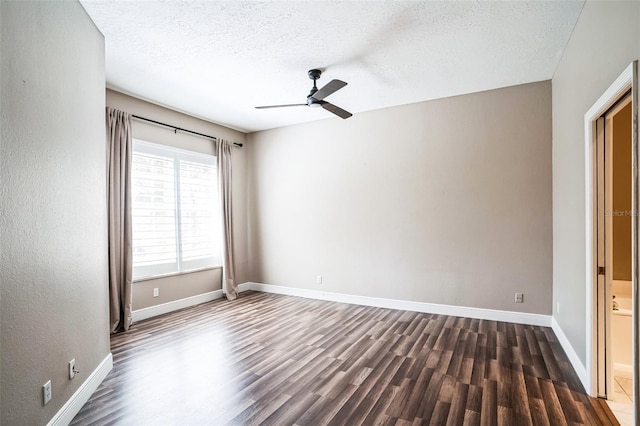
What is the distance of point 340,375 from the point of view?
2.71 metres

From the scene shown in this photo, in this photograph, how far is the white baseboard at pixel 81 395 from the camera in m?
2.01

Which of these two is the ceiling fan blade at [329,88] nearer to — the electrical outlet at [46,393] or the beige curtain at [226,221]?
the beige curtain at [226,221]

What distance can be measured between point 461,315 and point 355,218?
6.65 ft

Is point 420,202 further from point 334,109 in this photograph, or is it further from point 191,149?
point 191,149

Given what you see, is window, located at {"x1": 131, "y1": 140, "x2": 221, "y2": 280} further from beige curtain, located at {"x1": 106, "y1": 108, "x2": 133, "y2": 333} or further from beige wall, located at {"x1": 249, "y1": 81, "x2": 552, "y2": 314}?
beige wall, located at {"x1": 249, "y1": 81, "x2": 552, "y2": 314}

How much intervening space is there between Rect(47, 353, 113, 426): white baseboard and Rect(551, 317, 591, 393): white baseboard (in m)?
3.69

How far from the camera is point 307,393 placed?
8.01 feet

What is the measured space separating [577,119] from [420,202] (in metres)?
2.07

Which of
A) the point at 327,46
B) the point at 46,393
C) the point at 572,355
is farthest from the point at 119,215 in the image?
the point at 572,355

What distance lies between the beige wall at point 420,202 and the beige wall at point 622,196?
0.66m

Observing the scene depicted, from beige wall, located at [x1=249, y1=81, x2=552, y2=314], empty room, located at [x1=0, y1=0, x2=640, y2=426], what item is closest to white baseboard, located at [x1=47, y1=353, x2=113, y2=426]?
empty room, located at [x1=0, y1=0, x2=640, y2=426]

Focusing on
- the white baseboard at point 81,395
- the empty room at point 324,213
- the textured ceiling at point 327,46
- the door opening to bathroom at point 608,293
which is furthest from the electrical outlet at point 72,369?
the door opening to bathroom at point 608,293

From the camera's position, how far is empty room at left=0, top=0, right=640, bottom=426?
199 centimetres

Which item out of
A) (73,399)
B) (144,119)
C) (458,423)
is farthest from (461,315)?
(144,119)
